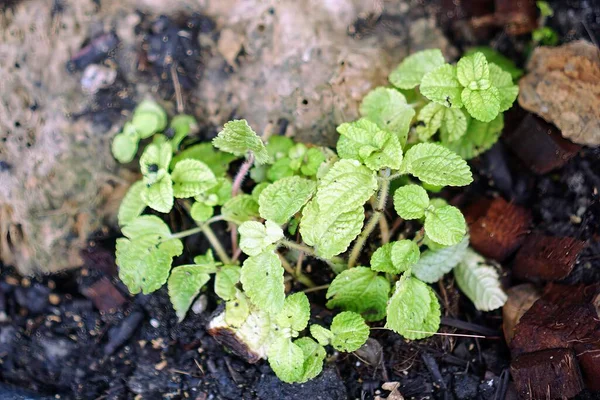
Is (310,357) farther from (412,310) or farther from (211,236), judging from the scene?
(211,236)

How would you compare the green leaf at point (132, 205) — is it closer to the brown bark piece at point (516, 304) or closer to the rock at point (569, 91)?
the brown bark piece at point (516, 304)

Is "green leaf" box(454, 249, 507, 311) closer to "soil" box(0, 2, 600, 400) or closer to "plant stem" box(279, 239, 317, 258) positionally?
"soil" box(0, 2, 600, 400)

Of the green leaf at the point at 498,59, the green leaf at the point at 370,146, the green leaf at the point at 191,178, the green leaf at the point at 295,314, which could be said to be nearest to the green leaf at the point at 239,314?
the green leaf at the point at 295,314

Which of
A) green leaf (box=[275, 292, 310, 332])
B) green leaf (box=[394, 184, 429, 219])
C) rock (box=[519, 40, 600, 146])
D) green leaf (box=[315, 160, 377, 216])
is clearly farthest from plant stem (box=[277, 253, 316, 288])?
rock (box=[519, 40, 600, 146])

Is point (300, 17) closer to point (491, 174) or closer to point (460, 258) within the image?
point (491, 174)

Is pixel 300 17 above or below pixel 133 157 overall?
above

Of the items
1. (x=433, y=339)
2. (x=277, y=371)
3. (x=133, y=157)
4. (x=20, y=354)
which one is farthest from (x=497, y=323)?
(x=20, y=354)

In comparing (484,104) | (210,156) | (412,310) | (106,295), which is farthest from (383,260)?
(106,295)
